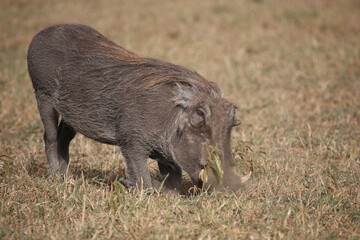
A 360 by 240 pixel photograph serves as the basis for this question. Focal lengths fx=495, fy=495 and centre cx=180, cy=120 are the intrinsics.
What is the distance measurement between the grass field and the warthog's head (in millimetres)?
172

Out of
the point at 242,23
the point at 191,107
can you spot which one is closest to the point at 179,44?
the point at 242,23

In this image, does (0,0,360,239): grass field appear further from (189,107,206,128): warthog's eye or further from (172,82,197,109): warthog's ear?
(172,82,197,109): warthog's ear

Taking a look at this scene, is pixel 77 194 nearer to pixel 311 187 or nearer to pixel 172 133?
pixel 172 133

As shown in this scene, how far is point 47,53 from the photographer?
400cm

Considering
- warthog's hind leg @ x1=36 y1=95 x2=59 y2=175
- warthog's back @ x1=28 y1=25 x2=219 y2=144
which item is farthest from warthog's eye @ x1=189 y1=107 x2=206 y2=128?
warthog's hind leg @ x1=36 y1=95 x2=59 y2=175

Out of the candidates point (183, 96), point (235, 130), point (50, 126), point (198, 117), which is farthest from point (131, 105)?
point (235, 130)

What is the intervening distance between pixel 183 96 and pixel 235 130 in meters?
2.22

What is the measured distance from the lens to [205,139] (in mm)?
3238

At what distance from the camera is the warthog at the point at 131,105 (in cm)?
327

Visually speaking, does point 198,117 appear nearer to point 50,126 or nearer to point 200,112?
point 200,112

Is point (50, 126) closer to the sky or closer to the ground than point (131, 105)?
closer to the ground

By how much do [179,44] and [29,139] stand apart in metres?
4.52

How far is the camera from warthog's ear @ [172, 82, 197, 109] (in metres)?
3.35

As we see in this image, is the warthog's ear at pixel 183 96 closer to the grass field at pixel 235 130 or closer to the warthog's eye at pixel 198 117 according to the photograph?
the warthog's eye at pixel 198 117
